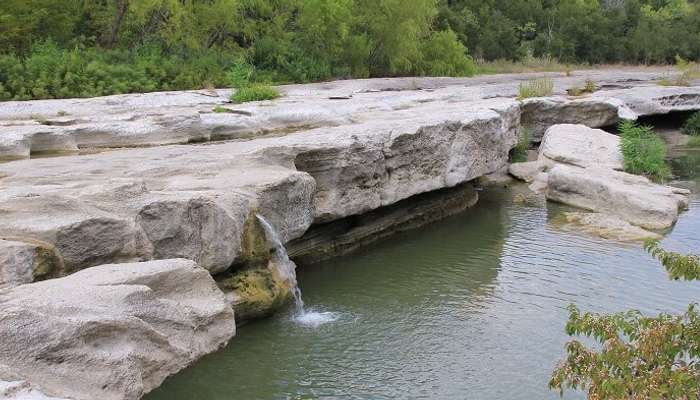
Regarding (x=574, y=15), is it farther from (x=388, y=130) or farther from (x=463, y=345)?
(x=463, y=345)

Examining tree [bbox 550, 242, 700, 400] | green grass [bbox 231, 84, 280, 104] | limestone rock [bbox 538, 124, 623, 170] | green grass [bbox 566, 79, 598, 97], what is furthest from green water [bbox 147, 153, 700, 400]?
green grass [bbox 566, 79, 598, 97]

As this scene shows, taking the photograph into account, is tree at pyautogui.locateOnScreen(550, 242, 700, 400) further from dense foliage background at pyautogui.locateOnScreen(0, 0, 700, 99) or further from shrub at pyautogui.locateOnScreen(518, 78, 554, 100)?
shrub at pyautogui.locateOnScreen(518, 78, 554, 100)

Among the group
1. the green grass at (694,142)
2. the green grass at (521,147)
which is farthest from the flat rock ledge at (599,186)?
the green grass at (694,142)

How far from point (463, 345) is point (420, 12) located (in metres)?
19.5

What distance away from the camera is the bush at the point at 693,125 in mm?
24969

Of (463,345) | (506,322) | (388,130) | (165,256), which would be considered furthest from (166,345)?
(388,130)

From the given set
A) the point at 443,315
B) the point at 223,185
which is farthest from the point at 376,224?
the point at 223,185

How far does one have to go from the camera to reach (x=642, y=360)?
432cm

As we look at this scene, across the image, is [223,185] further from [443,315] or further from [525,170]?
[525,170]

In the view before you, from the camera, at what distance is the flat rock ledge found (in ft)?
46.8

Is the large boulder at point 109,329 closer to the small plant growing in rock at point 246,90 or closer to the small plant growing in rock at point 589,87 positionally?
the small plant growing in rock at point 246,90

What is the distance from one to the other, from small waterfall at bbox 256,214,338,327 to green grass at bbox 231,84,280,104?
7869mm

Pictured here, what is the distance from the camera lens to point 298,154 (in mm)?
11281

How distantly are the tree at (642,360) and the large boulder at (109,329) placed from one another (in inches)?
128
